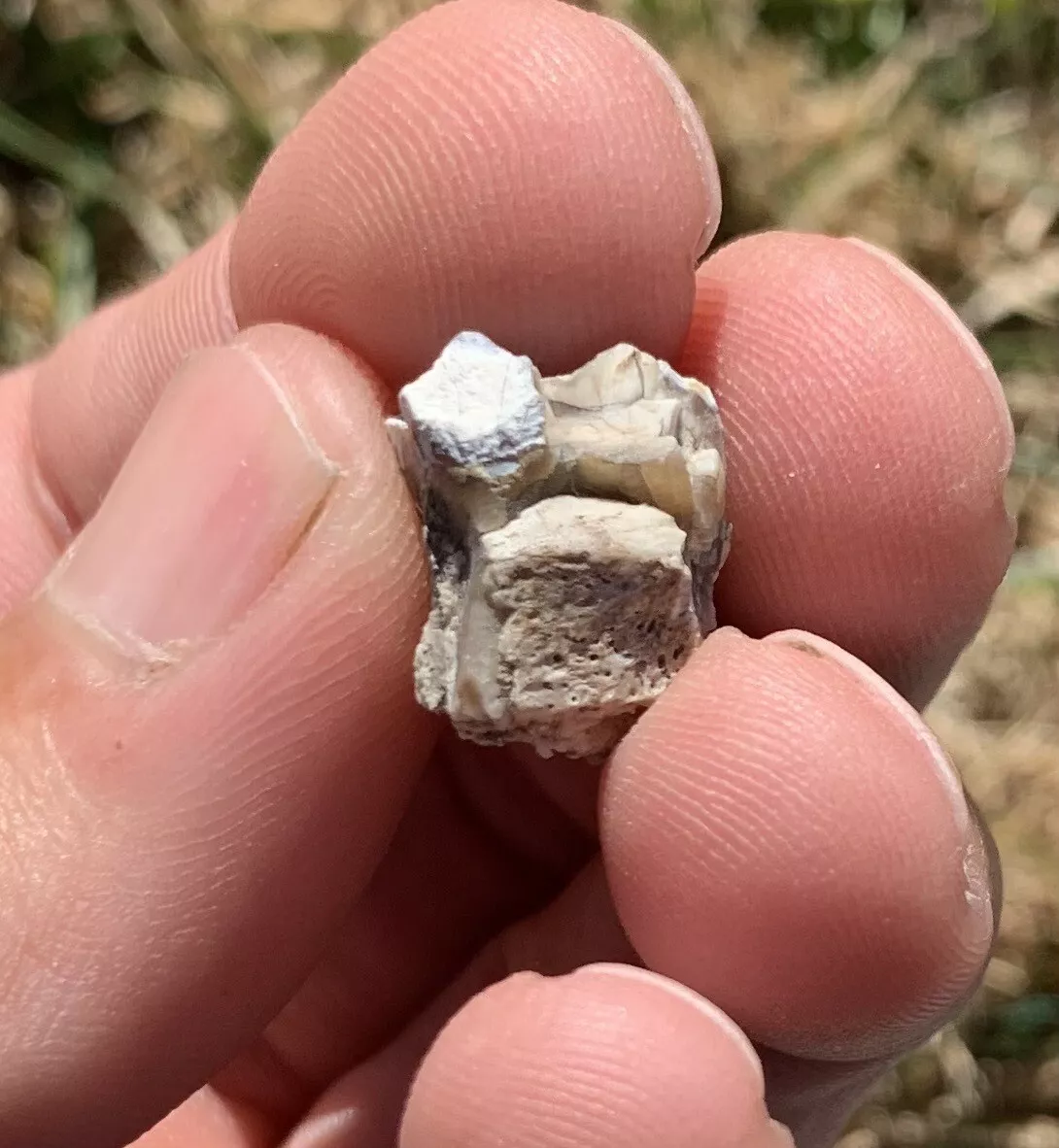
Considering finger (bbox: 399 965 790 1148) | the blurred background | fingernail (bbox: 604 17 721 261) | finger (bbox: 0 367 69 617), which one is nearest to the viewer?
finger (bbox: 399 965 790 1148)

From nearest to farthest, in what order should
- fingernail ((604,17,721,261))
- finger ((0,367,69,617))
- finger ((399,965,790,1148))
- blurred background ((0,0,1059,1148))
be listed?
finger ((399,965,790,1148))
fingernail ((604,17,721,261))
finger ((0,367,69,617))
blurred background ((0,0,1059,1148))

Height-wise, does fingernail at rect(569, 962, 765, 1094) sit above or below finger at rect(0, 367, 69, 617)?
below

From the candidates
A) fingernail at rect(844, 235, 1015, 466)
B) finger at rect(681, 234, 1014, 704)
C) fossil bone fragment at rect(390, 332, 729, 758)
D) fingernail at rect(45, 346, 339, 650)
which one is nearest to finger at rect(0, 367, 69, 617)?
fingernail at rect(45, 346, 339, 650)

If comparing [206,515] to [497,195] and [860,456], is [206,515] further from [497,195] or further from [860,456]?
[860,456]

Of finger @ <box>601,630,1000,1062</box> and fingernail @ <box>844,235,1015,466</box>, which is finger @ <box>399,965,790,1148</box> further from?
fingernail @ <box>844,235,1015,466</box>

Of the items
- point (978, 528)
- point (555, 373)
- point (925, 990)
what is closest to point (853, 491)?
point (978, 528)

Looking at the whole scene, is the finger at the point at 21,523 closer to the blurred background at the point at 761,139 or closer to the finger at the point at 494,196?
the finger at the point at 494,196

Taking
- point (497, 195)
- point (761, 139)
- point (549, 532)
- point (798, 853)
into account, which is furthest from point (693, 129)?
point (761, 139)
